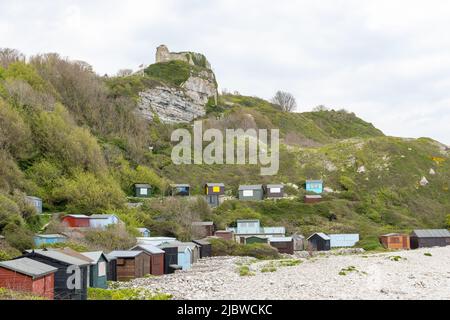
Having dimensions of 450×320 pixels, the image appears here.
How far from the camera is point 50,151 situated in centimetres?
6353

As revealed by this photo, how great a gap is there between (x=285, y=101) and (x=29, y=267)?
143953 millimetres

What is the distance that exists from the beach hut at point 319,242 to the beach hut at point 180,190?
70.1ft

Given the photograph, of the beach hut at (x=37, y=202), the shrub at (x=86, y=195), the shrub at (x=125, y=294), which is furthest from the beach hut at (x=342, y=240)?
the shrub at (x=125, y=294)

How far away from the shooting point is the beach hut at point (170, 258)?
132ft

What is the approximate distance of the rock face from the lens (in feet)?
350

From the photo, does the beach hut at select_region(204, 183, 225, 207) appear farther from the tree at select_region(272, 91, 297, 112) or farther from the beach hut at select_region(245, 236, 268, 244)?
the tree at select_region(272, 91, 297, 112)

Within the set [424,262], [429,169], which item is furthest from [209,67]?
[424,262]

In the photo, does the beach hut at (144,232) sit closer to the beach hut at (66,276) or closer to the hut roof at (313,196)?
the beach hut at (66,276)

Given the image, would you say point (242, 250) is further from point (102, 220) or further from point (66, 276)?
point (66, 276)

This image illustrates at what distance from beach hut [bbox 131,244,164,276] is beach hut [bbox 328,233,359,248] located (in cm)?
3007

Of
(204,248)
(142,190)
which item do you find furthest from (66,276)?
(142,190)

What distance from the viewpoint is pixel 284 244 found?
59.3m

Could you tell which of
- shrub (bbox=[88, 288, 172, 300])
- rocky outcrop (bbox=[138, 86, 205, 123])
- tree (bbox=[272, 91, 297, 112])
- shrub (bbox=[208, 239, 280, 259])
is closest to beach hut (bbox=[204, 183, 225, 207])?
shrub (bbox=[208, 239, 280, 259])

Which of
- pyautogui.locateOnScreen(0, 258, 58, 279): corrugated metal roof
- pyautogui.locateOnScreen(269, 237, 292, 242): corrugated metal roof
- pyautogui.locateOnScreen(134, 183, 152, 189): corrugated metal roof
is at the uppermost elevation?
pyautogui.locateOnScreen(134, 183, 152, 189): corrugated metal roof
